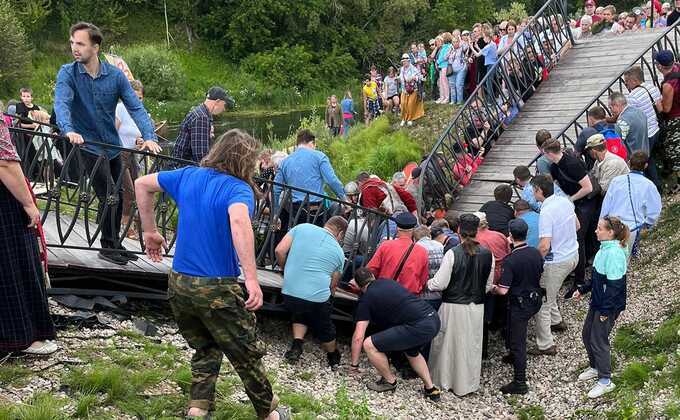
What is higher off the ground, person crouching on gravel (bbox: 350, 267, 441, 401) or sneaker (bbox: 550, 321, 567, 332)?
person crouching on gravel (bbox: 350, 267, 441, 401)

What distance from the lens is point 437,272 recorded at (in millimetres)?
7020

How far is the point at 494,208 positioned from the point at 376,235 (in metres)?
1.33

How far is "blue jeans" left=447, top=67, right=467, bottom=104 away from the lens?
1449 cm

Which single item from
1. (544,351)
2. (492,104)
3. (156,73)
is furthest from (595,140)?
(156,73)

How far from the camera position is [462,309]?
6961mm

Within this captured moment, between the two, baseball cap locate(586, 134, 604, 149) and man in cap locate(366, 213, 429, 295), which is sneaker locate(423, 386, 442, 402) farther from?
baseball cap locate(586, 134, 604, 149)

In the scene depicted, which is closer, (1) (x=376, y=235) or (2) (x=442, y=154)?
(1) (x=376, y=235)

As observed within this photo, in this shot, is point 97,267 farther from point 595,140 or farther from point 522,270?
point 595,140

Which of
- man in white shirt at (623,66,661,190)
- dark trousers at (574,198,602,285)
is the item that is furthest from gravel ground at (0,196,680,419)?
man in white shirt at (623,66,661,190)

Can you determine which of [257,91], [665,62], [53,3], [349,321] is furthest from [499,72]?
[53,3]

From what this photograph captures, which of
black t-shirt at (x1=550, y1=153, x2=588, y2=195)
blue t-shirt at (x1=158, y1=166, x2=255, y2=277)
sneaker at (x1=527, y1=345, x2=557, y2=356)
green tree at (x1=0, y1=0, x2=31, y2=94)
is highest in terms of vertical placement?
green tree at (x1=0, y1=0, x2=31, y2=94)

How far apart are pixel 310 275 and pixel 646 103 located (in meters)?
5.41

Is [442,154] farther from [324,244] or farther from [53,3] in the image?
[53,3]

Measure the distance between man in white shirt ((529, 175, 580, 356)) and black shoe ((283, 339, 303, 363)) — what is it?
2481 millimetres
